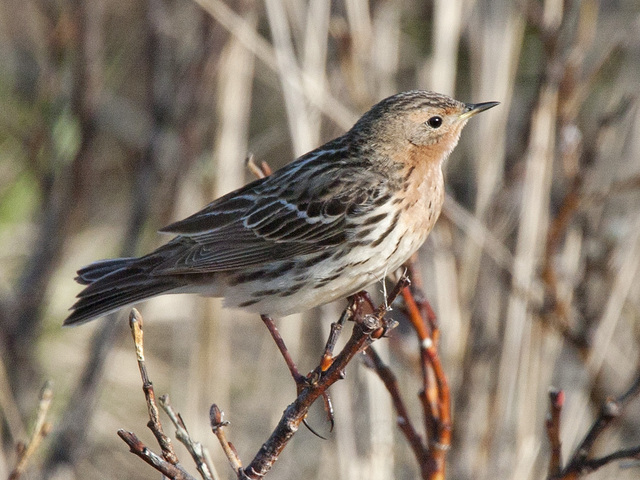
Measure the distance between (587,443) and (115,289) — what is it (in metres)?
2.10

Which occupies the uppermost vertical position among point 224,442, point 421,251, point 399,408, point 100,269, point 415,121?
point 421,251

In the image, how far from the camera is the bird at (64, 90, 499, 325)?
148 inches

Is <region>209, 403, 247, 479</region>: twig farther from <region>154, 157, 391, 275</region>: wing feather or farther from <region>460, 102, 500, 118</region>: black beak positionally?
<region>460, 102, 500, 118</region>: black beak

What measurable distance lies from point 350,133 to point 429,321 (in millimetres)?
1181

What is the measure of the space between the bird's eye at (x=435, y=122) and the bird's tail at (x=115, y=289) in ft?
4.16

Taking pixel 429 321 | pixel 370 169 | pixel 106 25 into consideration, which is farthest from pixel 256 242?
pixel 106 25

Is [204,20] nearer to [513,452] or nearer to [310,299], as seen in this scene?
[310,299]

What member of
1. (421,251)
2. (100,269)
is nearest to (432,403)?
(100,269)

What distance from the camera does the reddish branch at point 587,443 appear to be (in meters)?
2.62

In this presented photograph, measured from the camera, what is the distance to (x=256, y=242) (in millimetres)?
3996

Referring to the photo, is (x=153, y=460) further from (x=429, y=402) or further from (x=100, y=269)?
(x=100, y=269)

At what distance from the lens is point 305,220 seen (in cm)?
391

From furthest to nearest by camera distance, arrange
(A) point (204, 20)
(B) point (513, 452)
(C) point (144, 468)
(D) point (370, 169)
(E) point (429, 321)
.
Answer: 1. (C) point (144, 468)
2. (A) point (204, 20)
3. (B) point (513, 452)
4. (D) point (370, 169)
5. (E) point (429, 321)

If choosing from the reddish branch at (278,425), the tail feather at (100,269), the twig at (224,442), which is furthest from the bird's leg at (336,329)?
the tail feather at (100,269)
